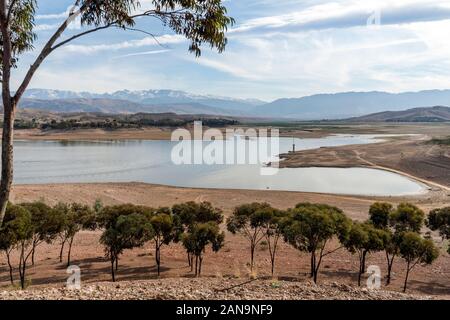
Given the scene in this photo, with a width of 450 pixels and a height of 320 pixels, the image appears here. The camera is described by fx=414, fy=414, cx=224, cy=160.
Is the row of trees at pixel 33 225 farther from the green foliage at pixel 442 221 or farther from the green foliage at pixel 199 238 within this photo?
the green foliage at pixel 442 221

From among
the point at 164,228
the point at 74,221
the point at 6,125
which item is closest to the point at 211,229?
the point at 164,228

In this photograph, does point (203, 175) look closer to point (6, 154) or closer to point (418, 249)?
point (418, 249)

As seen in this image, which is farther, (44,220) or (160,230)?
(160,230)

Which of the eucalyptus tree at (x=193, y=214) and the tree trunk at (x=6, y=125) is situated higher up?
the tree trunk at (x=6, y=125)

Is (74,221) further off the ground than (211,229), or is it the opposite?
(211,229)

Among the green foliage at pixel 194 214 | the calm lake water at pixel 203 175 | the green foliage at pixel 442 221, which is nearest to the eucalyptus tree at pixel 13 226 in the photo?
the green foliage at pixel 194 214

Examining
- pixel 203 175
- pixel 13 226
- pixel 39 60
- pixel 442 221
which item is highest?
pixel 39 60

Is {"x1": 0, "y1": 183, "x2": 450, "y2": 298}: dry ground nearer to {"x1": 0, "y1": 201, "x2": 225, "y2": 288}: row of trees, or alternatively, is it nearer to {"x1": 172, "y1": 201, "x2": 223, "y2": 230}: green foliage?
{"x1": 0, "y1": 201, "x2": 225, "y2": 288}: row of trees

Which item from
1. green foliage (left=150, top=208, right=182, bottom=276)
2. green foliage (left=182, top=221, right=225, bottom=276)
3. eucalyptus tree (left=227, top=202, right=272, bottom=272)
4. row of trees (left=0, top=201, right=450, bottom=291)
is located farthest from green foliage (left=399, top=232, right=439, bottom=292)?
green foliage (left=150, top=208, right=182, bottom=276)

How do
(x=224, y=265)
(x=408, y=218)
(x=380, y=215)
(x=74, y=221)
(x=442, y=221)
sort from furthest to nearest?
(x=380, y=215) < (x=442, y=221) < (x=408, y=218) < (x=74, y=221) < (x=224, y=265)

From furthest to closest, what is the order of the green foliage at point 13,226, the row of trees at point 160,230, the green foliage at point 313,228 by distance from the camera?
the row of trees at point 160,230, the green foliage at point 313,228, the green foliage at point 13,226

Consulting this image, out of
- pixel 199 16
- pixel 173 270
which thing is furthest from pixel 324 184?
pixel 199 16
